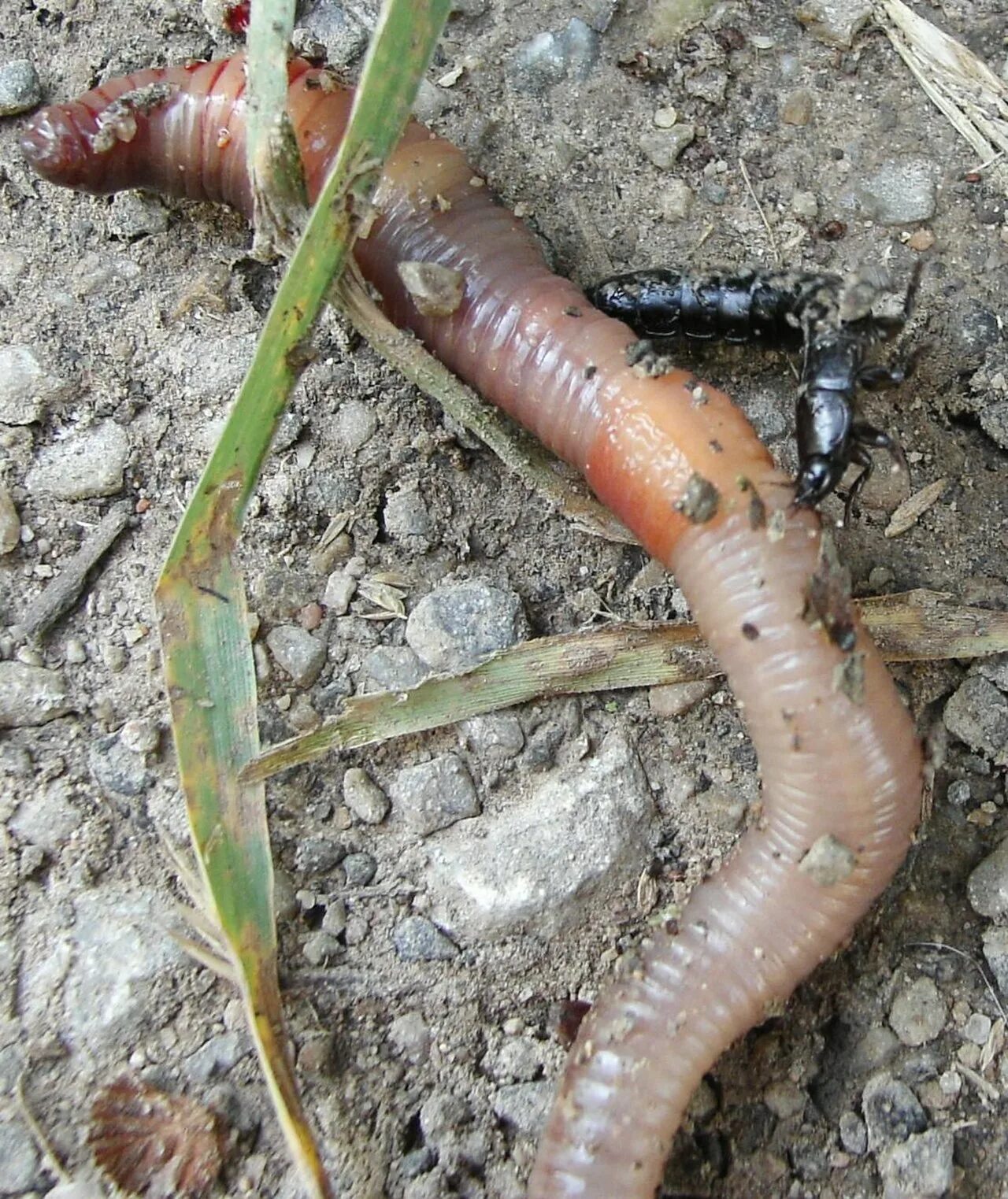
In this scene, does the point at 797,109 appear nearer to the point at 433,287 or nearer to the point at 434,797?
the point at 433,287

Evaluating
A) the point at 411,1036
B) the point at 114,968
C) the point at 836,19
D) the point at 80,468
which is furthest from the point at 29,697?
the point at 836,19

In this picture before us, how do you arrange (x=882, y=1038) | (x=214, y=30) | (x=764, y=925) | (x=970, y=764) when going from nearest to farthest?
(x=764, y=925) < (x=882, y=1038) < (x=970, y=764) < (x=214, y=30)

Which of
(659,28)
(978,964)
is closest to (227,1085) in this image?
(978,964)

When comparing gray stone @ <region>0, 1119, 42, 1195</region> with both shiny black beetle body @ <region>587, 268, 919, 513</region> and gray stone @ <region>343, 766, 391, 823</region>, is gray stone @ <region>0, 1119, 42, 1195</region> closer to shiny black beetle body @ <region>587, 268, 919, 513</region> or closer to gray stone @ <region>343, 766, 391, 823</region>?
gray stone @ <region>343, 766, 391, 823</region>

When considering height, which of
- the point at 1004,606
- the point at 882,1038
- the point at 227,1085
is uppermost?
the point at 1004,606

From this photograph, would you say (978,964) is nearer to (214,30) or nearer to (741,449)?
(741,449)

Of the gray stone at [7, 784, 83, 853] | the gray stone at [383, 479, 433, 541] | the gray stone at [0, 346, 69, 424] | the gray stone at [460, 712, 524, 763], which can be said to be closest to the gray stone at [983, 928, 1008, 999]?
the gray stone at [460, 712, 524, 763]
